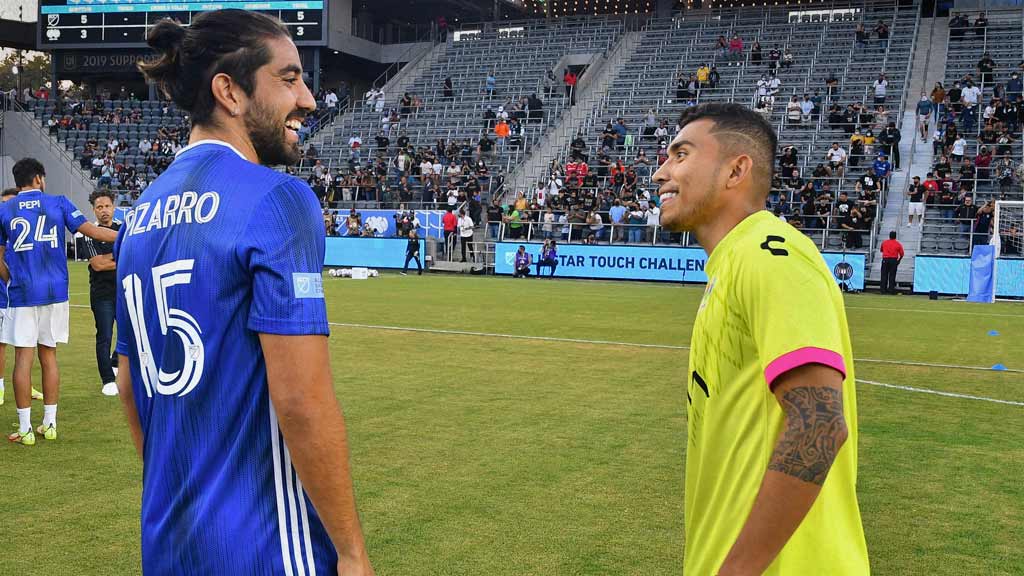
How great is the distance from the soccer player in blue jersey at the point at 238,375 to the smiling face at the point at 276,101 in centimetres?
7

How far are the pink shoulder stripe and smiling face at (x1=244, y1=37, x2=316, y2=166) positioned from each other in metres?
1.24

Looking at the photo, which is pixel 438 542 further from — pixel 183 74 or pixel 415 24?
pixel 415 24

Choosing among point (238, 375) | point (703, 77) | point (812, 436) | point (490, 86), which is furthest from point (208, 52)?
point (490, 86)

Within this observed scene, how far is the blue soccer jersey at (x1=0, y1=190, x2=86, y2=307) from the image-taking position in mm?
7871

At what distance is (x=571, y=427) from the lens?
8.38m

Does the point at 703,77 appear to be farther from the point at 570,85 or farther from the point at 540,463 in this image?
the point at 540,463

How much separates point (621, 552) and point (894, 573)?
140 centimetres

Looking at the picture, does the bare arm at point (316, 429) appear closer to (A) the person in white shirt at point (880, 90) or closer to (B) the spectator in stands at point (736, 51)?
(A) the person in white shirt at point (880, 90)

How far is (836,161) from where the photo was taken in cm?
3158

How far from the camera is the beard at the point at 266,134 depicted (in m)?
2.41

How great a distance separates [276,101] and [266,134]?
86 mm

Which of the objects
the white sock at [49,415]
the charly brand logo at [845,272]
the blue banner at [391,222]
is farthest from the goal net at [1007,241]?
the white sock at [49,415]

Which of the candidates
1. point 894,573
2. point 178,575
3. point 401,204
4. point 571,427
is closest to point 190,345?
point 178,575

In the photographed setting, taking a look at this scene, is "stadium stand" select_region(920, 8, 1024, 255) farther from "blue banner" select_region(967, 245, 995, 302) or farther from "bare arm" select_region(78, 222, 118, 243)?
"bare arm" select_region(78, 222, 118, 243)
